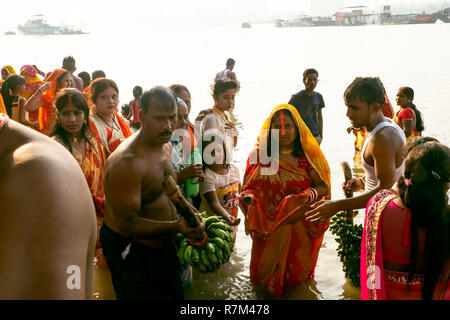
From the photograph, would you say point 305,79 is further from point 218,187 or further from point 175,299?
point 175,299

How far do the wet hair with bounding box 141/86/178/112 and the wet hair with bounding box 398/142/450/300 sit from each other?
5.47ft

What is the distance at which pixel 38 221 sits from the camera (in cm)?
100

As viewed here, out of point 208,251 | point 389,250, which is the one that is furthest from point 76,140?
point 389,250

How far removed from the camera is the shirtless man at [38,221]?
980mm

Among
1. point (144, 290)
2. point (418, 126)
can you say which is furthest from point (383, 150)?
point (418, 126)

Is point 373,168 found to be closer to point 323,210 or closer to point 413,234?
point 323,210

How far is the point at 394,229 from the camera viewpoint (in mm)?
2527

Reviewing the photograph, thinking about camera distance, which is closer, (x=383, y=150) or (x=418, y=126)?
(x=383, y=150)

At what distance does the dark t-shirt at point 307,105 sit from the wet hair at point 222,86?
301 cm

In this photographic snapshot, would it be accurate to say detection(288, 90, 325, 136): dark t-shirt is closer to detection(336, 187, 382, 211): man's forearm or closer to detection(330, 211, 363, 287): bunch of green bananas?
detection(330, 211, 363, 287): bunch of green bananas

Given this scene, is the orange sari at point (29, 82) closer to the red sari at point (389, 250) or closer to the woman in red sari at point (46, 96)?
the woman in red sari at point (46, 96)

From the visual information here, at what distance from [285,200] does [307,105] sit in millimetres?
3911

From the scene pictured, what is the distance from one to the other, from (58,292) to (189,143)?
147 inches

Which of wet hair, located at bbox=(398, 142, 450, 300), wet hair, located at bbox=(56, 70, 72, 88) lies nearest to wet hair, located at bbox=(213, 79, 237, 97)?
wet hair, located at bbox=(56, 70, 72, 88)
